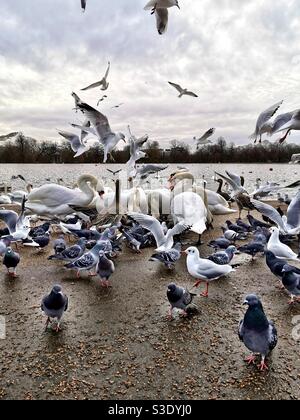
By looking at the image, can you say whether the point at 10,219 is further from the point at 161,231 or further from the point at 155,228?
the point at 161,231

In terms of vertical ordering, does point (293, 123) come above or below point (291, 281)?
above

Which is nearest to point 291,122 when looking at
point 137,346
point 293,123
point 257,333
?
point 293,123

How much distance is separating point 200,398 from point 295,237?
627 centimetres

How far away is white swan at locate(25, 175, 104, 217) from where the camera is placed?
33.4ft

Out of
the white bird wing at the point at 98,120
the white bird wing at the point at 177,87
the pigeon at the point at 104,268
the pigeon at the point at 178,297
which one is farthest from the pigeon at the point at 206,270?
the white bird wing at the point at 177,87

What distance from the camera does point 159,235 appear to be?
7109mm

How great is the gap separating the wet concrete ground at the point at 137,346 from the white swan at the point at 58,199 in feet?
15.3

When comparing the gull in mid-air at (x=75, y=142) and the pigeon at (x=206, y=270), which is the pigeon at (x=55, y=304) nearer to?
the pigeon at (x=206, y=270)

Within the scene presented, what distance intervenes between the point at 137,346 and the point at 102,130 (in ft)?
19.9

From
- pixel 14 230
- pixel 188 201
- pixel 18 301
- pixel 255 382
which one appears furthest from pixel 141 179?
pixel 255 382

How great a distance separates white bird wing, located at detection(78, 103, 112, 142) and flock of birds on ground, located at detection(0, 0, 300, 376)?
0.02 meters
